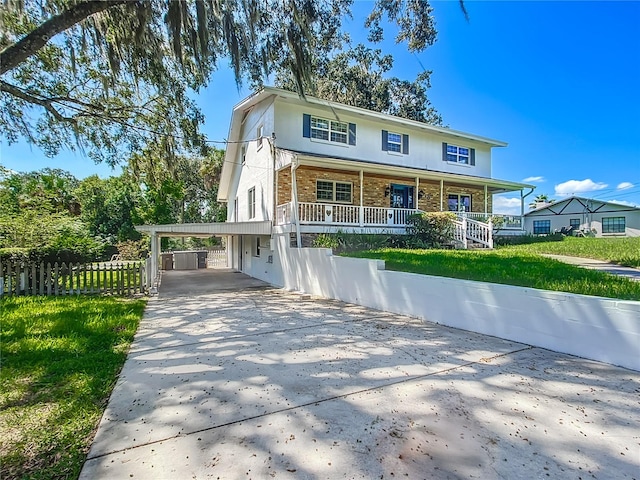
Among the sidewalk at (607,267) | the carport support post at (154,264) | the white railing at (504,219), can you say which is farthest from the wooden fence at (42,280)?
the white railing at (504,219)

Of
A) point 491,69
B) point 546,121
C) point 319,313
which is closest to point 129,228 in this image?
point 319,313

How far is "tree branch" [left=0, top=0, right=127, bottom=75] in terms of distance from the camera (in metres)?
4.48

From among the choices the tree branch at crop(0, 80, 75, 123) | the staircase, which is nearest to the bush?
the staircase

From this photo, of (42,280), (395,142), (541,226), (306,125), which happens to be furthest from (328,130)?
(541,226)

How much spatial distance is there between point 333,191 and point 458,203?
26.0 feet

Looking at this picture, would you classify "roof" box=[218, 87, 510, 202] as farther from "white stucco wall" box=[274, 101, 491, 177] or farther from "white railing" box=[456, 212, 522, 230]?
"white railing" box=[456, 212, 522, 230]

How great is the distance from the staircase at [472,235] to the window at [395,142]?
4.99m

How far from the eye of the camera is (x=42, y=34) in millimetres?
4762

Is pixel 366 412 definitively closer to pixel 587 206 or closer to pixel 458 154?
pixel 458 154

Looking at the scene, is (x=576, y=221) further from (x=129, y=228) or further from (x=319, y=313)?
(x=129, y=228)

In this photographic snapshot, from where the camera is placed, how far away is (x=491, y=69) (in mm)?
14000

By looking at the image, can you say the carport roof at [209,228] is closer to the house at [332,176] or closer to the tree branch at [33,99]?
the house at [332,176]

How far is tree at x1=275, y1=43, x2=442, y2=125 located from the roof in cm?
740

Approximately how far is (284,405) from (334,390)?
57cm
